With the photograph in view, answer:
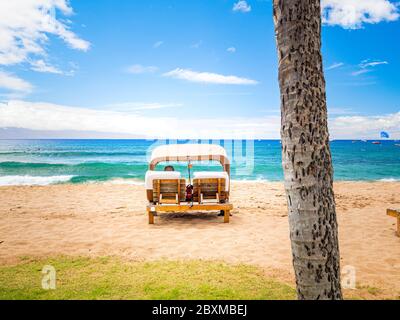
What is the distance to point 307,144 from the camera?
2.53 metres

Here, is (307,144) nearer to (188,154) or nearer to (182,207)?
(182,207)

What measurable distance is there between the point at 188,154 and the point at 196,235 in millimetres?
2771

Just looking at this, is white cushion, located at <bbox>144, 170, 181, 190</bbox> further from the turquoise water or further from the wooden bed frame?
the turquoise water

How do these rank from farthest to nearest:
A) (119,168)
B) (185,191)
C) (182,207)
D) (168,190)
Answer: (119,168) < (185,191) < (168,190) < (182,207)

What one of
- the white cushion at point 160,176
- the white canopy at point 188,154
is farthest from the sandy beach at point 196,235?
the white canopy at point 188,154

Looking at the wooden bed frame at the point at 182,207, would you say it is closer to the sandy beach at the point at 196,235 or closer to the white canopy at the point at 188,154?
the sandy beach at the point at 196,235

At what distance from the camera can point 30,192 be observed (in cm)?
1709

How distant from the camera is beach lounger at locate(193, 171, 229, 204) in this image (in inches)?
365

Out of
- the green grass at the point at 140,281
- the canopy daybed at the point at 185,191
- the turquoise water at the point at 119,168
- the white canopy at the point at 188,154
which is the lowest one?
the turquoise water at the point at 119,168

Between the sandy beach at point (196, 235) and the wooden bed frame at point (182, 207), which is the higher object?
the wooden bed frame at point (182, 207)

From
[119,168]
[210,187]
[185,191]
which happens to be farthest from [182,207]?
[119,168]

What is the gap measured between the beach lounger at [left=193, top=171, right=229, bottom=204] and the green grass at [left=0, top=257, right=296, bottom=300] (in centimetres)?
348

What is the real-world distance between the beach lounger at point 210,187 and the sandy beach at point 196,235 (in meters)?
0.76

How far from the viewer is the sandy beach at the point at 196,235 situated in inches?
242
